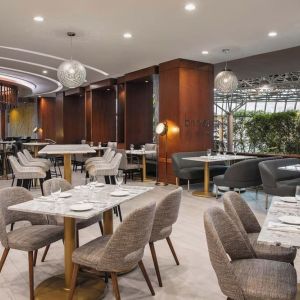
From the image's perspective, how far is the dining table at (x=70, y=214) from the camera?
266 centimetres

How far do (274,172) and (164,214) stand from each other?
11.7ft

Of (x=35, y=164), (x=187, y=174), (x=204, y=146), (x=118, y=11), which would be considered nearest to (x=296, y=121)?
(x=204, y=146)

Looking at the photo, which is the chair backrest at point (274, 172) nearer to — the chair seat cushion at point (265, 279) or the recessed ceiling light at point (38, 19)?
the chair seat cushion at point (265, 279)

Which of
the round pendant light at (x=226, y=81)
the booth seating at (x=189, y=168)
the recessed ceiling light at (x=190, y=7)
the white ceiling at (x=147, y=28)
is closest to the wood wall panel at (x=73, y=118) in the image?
the white ceiling at (x=147, y=28)

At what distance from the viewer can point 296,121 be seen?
27.3 ft

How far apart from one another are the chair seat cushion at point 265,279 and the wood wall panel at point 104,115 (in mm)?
11048

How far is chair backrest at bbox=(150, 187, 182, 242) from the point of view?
296 cm

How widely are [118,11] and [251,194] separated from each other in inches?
177

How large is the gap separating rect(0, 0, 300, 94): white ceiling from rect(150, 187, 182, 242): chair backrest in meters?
3.05

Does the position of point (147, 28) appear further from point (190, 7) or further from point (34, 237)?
point (34, 237)

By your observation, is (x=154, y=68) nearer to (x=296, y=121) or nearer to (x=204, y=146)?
(x=204, y=146)

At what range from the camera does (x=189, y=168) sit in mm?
7930

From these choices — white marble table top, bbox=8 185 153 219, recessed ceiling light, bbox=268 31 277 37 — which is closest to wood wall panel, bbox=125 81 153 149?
recessed ceiling light, bbox=268 31 277 37

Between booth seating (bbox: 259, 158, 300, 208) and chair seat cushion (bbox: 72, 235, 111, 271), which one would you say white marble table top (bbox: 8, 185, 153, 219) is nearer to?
chair seat cushion (bbox: 72, 235, 111, 271)
